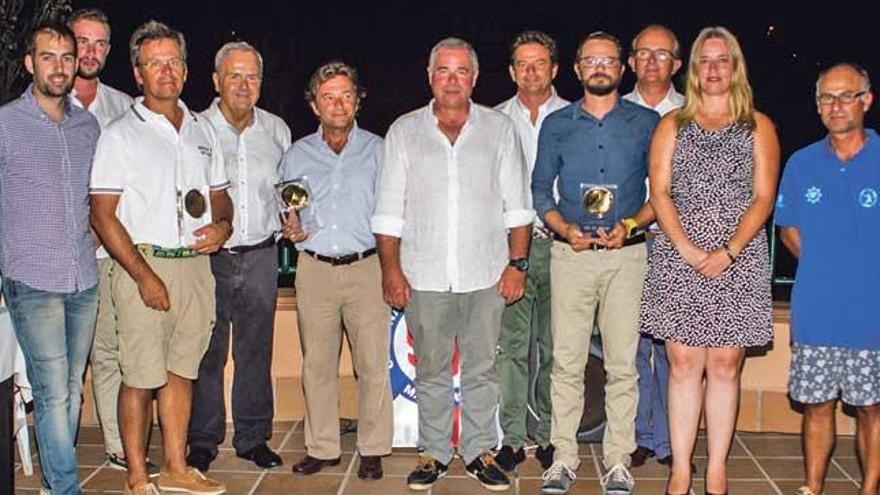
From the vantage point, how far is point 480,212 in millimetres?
4512

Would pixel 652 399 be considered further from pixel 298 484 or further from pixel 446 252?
pixel 298 484

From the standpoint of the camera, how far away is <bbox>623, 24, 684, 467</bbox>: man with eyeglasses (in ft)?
15.8

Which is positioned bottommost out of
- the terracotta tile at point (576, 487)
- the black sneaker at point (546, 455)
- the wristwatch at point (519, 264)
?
the terracotta tile at point (576, 487)

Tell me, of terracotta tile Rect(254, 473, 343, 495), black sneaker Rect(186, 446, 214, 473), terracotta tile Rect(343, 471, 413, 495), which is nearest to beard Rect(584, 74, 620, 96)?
terracotta tile Rect(343, 471, 413, 495)

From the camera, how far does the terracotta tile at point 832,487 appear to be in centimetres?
458

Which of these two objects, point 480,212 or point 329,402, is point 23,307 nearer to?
point 329,402

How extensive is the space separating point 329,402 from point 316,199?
0.93 m

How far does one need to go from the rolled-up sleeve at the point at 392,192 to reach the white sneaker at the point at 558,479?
4.06ft

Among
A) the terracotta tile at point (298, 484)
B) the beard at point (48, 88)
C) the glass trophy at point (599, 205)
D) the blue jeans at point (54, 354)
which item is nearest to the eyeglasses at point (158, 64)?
the beard at point (48, 88)

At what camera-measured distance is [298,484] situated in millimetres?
4695

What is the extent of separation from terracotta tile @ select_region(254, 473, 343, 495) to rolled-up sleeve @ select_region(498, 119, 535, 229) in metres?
1.40

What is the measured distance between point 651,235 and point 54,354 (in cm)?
258

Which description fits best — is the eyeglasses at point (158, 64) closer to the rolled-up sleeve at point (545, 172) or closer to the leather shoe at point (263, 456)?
the rolled-up sleeve at point (545, 172)

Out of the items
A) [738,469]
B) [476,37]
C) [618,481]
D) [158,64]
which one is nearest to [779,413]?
[738,469]
